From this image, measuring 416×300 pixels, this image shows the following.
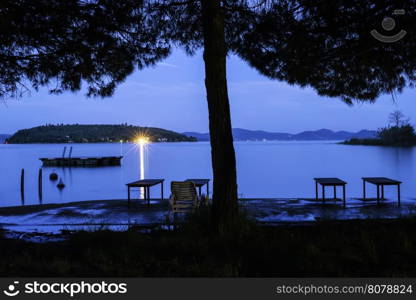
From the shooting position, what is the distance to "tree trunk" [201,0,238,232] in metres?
5.33

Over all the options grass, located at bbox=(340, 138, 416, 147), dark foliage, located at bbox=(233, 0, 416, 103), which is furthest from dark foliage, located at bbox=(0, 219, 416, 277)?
grass, located at bbox=(340, 138, 416, 147)

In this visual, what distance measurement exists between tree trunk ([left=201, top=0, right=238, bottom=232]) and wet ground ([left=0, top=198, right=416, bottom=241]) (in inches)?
58.8

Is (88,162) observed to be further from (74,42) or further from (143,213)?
(74,42)

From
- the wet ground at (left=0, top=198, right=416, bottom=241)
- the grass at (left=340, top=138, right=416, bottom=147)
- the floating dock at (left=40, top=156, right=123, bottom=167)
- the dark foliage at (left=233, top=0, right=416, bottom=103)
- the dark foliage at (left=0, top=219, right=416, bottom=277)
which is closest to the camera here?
the dark foliage at (left=0, top=219, right=416, bottom=277)

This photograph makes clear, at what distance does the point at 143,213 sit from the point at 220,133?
390cm

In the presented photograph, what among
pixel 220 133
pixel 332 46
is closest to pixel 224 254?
pixel 220 133

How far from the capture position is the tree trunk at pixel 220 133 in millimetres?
5332

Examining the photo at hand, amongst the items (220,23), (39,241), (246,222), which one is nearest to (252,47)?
(220,23)

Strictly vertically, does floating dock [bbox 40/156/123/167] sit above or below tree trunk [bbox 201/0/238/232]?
below

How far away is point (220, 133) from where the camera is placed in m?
5.32

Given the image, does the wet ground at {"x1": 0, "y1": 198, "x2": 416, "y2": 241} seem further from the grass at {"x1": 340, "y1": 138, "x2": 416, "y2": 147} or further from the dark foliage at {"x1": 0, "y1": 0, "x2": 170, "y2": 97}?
the grass at {"x1": 340, "y1": 138, "x2": 416, "y2": 147}

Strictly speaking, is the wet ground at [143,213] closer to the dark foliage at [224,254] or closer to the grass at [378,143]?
the dark foliage at [224,254]

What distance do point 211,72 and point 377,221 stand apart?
3.70m

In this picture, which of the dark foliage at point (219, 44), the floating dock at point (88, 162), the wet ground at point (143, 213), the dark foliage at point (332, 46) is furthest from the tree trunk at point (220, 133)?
the floating dock at point (88, 162)
